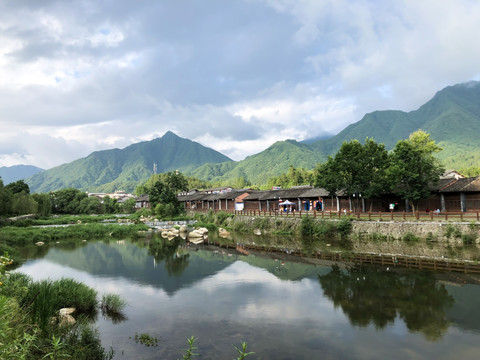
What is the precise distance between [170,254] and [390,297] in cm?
2062

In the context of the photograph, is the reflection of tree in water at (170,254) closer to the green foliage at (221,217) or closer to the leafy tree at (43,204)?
the green foliage at (221,217)

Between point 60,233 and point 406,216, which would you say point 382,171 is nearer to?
point 406,216

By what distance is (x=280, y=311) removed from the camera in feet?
47.3

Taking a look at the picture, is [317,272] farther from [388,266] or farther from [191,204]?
[191,204]

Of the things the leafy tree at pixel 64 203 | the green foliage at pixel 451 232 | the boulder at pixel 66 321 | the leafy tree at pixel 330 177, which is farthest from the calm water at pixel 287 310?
the leafy tree at pixel 64 203

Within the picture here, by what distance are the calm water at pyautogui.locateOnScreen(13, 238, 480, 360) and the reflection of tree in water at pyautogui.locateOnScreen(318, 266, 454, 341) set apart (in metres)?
0.04

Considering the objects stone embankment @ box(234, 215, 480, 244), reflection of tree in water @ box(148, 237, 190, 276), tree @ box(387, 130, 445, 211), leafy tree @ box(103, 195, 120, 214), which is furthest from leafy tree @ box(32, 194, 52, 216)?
tree @ box(387, 130, 445, 211)

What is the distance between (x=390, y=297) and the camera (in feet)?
51.2

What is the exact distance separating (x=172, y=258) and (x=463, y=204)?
3046 cm

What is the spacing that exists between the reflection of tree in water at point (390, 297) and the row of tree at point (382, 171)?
53.4 feet

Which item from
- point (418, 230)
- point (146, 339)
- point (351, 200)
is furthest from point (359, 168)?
point (146, 339)

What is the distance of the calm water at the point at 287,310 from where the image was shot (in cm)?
1076

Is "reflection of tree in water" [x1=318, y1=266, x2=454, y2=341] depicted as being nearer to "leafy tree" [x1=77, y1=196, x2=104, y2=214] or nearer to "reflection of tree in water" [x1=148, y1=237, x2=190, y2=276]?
"reflection of tree in water" [x1=148, y1=237, x2=190, y2=276]

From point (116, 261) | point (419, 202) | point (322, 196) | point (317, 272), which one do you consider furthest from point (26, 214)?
point (419, 202)
